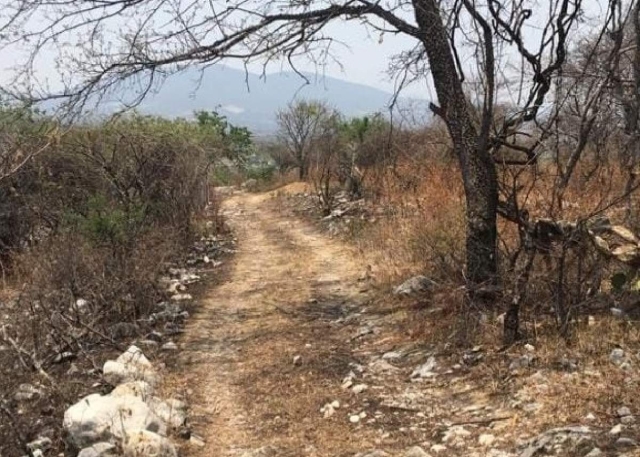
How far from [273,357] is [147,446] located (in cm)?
224

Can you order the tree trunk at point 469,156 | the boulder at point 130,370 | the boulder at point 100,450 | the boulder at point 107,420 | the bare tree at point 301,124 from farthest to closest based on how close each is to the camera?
the bare tree at point 301,124
the tree trunk at point 469,156
the boulder at point 130,370
the boulder at point 107,420
the boulder at point 100,450

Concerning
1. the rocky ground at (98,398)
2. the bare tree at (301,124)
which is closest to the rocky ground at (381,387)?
the rocky ground at (98,398)

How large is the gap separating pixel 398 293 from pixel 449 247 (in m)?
0.79

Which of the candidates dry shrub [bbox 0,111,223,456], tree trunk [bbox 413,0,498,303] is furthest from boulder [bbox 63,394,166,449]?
tree trunk [bbox 413,0,498,303]

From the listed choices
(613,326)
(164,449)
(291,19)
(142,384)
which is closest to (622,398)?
(613,326)

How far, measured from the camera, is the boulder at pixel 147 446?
3686 mm

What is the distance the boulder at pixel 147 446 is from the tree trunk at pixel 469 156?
9.87ft

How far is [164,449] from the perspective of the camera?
3.80m

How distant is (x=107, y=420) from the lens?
3928 millimetres

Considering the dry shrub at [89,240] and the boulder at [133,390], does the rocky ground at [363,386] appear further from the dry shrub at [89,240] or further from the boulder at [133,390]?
the dry shrub at [89,240]

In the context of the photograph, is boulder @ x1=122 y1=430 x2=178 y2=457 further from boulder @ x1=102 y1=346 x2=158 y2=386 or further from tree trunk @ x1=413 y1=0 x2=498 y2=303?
tree trunk @ x1=413 y1=0 x2=498 y2=303

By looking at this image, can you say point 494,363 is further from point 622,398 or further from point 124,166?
point 124,166

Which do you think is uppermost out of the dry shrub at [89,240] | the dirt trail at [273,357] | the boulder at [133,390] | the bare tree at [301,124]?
the bare tree at [301,124]

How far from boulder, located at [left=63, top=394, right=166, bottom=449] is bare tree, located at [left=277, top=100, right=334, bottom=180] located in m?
27.3
